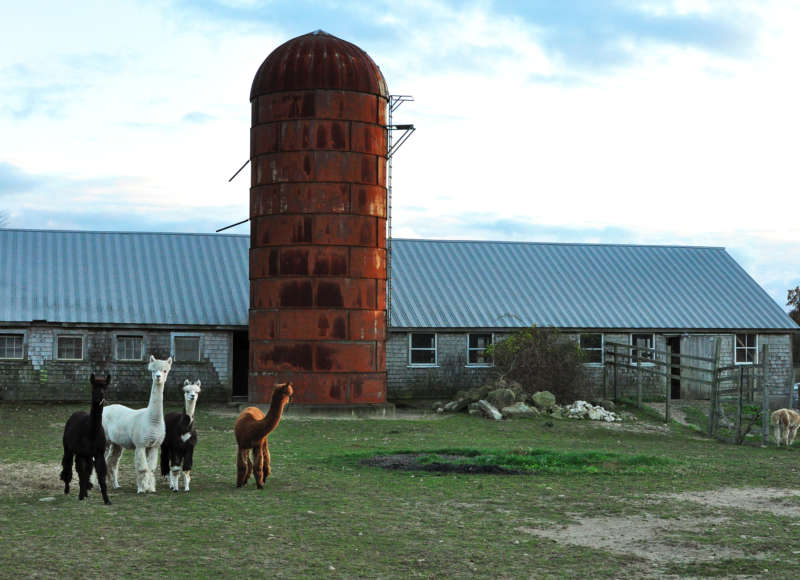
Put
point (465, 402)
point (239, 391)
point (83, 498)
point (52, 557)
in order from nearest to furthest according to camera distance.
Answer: point (52, 557) → point (83, 498) → point (465, 402) → point (239, 391)

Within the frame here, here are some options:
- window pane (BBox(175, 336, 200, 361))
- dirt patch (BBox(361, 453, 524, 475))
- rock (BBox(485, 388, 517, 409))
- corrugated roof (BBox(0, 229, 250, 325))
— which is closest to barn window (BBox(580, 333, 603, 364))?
rock (BBox(485, 388, 517, 409))

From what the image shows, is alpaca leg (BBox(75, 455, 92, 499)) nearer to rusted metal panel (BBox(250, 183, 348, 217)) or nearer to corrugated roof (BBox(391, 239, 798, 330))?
rusted metal panel (BBox(250, 183, 348, 217))

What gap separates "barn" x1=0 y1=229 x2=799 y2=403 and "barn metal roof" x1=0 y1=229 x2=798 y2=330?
0.07 metres

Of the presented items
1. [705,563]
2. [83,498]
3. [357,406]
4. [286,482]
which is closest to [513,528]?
[705,563]

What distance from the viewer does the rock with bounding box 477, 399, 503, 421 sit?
93.7ft

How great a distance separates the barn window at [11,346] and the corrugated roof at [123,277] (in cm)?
64

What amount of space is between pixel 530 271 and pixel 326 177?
13.3m

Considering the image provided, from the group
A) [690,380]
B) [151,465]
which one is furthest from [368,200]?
[151,465]

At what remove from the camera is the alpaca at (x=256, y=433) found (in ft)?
46.6

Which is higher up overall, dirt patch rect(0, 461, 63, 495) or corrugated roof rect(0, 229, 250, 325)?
corrugated roof rect(0, 229, 250, 325)

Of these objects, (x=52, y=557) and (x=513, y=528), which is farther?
(x=513, y=528)

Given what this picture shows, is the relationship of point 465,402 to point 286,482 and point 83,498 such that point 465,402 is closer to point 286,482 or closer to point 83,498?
point 286,482

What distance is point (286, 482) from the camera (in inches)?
599

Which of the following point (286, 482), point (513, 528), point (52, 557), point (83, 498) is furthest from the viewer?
point (286, 482)
